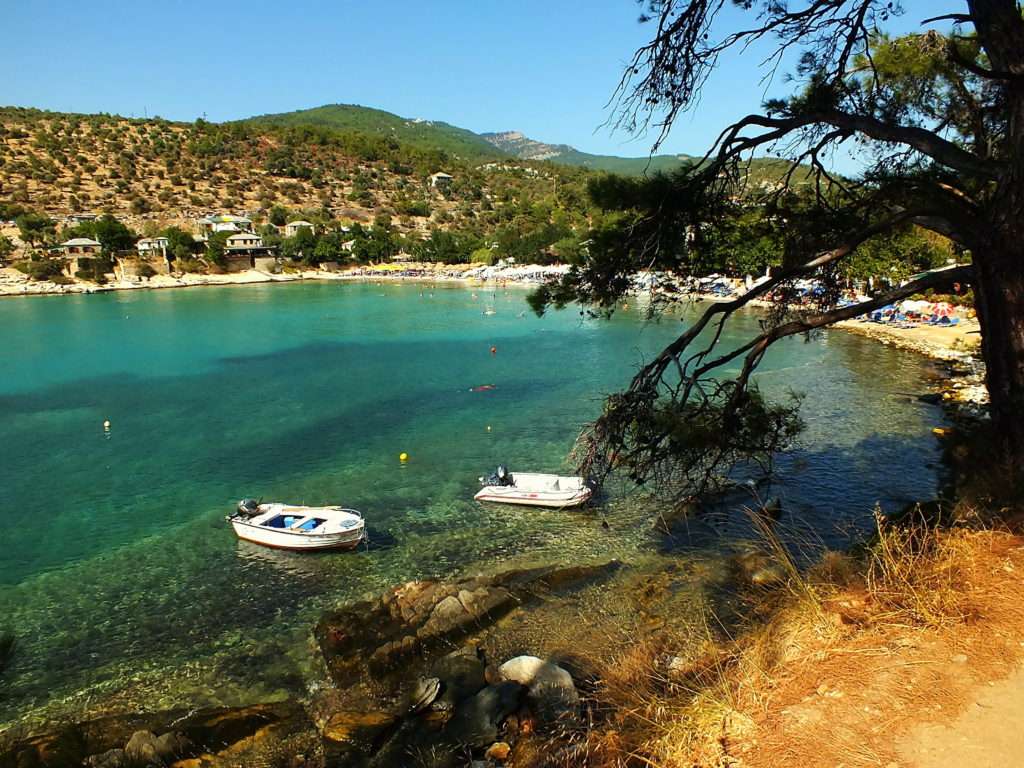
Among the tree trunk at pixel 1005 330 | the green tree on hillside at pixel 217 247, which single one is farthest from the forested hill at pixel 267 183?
the tree trunk at pixel 1005 330

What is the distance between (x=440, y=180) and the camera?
458 ft

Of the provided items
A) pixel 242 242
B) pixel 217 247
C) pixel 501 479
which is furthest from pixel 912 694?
pixel 242 242

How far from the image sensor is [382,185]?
132500 mm

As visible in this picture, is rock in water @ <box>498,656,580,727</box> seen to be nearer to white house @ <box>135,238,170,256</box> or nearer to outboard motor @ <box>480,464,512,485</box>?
outboard motor @ <box>480,464,512,485</box>

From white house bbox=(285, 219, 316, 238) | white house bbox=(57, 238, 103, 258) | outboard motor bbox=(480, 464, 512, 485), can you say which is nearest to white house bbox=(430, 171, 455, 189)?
white house bbox=(285, 219, 316, 238)

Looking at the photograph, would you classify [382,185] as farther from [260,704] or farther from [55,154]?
[260,704]

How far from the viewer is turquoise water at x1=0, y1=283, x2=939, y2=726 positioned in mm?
11531

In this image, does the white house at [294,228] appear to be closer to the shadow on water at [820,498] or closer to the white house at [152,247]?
the white house at [152,247]

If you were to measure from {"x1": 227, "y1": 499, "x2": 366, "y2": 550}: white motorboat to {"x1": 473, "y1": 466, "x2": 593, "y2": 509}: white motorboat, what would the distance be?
3.62 metres

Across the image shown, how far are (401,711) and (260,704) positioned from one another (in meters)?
2.38

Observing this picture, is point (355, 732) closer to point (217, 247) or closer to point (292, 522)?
point (292, 522)

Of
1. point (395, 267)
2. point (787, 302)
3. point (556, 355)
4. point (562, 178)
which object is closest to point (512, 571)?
point (787, 302)

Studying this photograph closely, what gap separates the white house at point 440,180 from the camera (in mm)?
138000

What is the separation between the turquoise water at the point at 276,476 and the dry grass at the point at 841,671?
3527 mm
